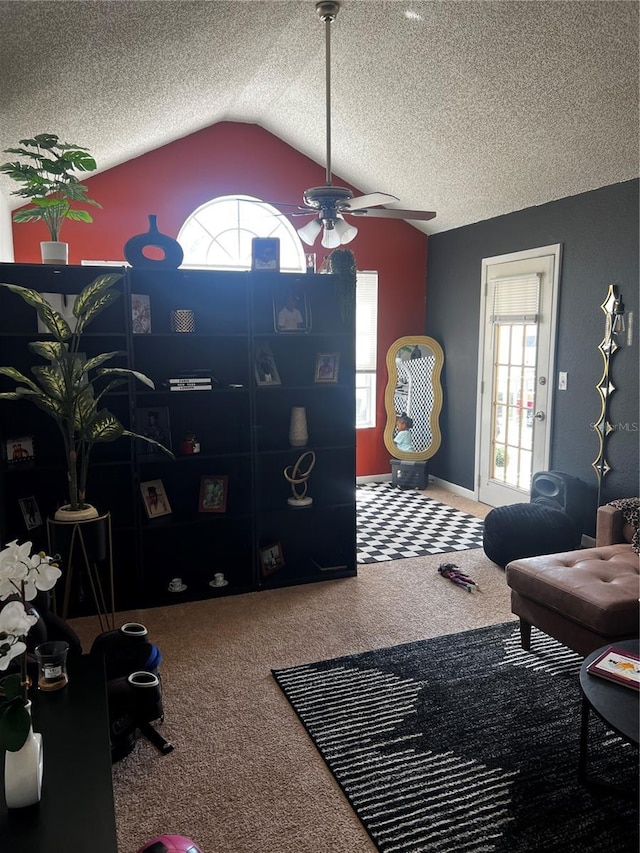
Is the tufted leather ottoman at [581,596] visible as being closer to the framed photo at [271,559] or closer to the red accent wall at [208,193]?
the framed photo at [271,559]

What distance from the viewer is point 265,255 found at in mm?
3818

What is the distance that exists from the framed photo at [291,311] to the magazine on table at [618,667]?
247 cm

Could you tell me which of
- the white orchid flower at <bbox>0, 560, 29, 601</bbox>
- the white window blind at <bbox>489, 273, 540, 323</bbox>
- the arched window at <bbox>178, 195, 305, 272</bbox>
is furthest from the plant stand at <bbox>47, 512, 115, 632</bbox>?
the white window blind at <bbox>489, 273, 540, 323</bbox>

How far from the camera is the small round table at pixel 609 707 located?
1.83 metres

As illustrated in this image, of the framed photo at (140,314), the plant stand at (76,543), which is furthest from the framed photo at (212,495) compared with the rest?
the framed photo at (140,314)

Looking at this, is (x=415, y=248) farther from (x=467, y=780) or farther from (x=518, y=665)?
(x=467, y=780)

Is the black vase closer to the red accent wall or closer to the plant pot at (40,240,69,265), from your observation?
the plant pot at (40,240,69,265)

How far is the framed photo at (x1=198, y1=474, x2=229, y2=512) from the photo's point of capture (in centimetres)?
Answer: 388

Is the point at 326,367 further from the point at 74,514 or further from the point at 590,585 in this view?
the point at 590,585

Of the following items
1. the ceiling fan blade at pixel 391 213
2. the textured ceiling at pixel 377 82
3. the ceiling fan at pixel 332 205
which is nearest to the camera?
the textured ceiling at pixel 377 82

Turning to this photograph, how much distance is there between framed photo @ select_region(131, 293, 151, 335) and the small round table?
8.94ft

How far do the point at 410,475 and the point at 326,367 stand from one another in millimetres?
2618

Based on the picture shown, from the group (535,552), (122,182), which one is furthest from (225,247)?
(535,552)

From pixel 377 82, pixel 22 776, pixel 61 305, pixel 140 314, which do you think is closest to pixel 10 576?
pixel 22 776
